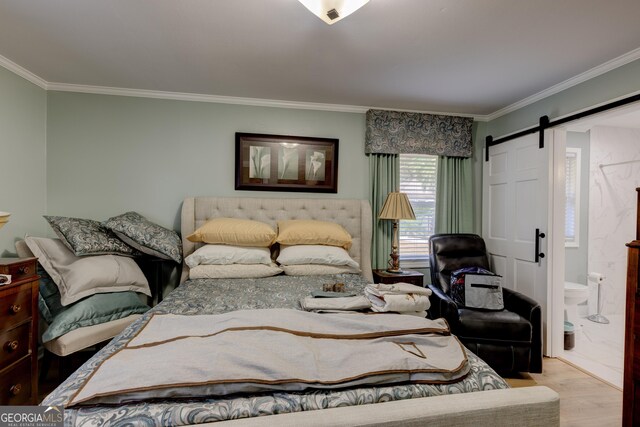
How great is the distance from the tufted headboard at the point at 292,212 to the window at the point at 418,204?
550 millimetres

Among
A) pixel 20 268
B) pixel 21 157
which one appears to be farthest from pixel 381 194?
pixel 21 157

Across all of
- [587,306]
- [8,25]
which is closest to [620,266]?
[587,306]

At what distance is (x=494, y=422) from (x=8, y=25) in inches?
130

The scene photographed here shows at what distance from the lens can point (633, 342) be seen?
1.77 metres

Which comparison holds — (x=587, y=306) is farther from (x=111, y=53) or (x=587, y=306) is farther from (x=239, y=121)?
(x=111, y=53)

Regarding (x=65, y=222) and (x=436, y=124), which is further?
(x=436, y=124)

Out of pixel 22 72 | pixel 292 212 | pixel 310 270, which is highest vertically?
pixel 22 72

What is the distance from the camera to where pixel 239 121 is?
3.30m

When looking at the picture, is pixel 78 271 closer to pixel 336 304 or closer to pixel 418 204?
pixel 336 304

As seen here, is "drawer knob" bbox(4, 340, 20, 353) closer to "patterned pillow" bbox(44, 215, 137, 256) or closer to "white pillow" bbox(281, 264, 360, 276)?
"patterned pillow" bbox(44, 215, 137, 256)

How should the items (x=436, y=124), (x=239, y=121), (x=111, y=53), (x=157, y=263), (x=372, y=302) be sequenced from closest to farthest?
(x=372, y=302) → (x=111, y=53) → (x=157, y=263) → (x=239, y=121) → (x=436, y=124)

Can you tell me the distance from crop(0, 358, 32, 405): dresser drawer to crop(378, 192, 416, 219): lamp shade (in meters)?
3.03

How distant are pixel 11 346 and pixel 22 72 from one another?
222 centimetres

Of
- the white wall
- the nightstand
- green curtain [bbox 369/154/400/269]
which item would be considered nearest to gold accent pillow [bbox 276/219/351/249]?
the nightstand
